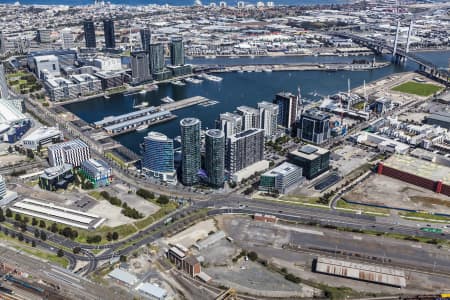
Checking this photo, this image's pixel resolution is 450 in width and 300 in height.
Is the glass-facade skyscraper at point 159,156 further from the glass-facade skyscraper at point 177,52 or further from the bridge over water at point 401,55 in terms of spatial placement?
the bridge over water at point 401,55

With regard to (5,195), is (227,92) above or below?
above

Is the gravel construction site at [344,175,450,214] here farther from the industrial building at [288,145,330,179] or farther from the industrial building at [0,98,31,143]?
the industrial building at [0,98,31,143]

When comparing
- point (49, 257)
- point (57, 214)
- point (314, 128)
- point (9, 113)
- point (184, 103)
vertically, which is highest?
point (9, 113)

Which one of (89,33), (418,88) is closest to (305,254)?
(418,88)

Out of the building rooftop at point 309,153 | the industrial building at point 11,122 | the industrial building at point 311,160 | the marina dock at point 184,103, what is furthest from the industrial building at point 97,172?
the marina dock at point 184,103

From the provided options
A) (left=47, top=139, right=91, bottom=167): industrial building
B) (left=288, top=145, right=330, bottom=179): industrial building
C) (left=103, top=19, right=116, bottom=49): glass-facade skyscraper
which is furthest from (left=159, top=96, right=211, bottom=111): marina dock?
(left=103, top=19, right=116, bottom=49): glass-facade skyscraper

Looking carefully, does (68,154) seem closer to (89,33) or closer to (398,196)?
(398,196)
